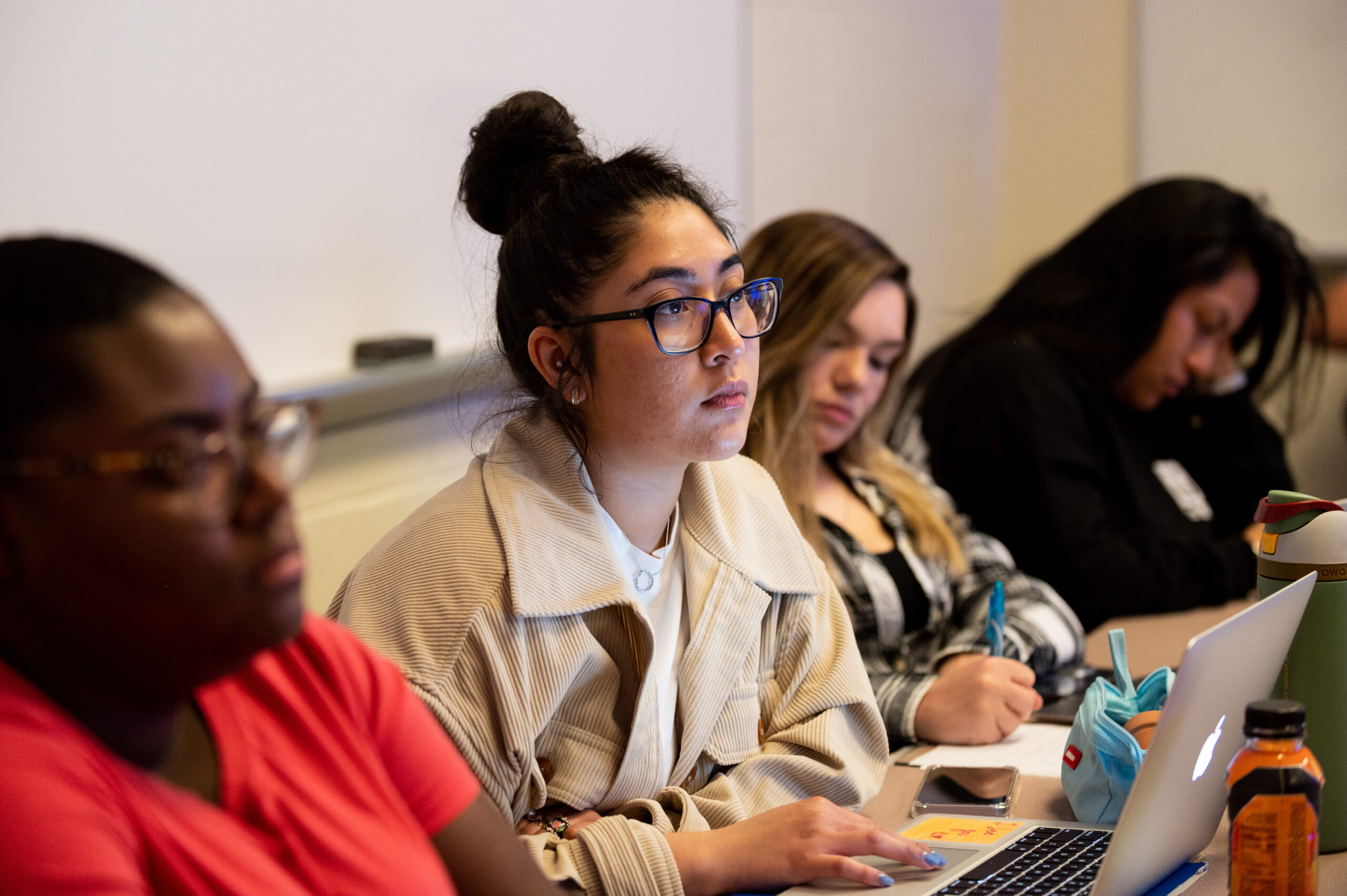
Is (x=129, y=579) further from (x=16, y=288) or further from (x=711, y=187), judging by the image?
(x=711, y=187)

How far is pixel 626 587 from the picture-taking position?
1.30 m

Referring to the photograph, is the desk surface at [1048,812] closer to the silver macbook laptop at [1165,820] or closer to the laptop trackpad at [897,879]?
the silver macbook laptop at [1165,820]

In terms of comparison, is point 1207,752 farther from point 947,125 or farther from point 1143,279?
point 947,125

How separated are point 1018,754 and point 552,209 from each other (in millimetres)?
844

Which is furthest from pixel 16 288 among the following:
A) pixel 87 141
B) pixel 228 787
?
pixel 87 141

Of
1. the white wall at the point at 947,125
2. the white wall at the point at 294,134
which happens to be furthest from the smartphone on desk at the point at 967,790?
the white wall at the point at 947,125

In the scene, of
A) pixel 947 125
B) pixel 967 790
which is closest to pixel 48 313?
pixel 967 790

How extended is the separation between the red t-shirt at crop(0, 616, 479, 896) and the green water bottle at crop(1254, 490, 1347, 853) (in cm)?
76

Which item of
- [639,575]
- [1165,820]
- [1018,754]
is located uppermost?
[639,575]

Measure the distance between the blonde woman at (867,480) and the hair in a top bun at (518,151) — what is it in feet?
1.78

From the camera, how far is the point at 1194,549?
2.42 meters

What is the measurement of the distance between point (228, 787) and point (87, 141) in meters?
1.14

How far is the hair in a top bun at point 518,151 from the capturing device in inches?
57.1

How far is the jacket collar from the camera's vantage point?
4.17 feet
